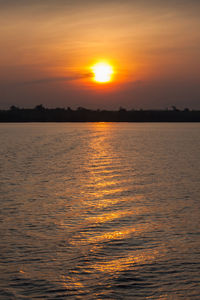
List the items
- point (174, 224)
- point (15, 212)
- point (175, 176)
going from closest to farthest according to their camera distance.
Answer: point (174, 224), point (15, 212), point (175, 176)

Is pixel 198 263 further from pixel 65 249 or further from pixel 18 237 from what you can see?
pixel 18 237

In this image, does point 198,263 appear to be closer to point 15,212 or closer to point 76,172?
point 15,212

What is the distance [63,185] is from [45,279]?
20.9m

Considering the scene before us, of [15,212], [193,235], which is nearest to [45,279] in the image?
[193,235]

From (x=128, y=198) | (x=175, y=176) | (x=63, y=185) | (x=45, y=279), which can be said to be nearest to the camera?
(x=45, y=279)

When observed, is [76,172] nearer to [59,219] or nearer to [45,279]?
[59,219]

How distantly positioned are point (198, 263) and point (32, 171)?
30.7 m

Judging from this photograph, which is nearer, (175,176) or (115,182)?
(115,182)

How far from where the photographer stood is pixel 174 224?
19.5 metres

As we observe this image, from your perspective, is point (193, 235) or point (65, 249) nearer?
point (65, 249)

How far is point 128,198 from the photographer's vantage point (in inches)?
1058

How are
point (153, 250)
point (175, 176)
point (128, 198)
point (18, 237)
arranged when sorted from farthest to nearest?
point (175, 176)
point (128, 198)
point (18, 237)
point (153, 250)

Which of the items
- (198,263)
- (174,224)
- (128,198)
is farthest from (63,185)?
(198,263)

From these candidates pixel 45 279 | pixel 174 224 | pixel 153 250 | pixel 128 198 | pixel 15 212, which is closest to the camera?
pixel 45 279
